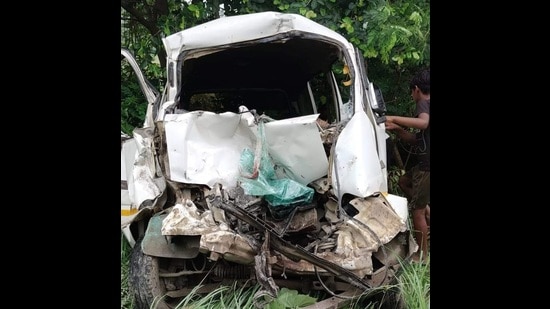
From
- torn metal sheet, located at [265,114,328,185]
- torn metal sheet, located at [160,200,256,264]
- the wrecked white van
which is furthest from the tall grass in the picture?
torn metal sheet, located at [265,114,328,185]

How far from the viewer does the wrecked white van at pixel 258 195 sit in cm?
299

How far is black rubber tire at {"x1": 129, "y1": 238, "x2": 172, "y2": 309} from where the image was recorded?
3.13 m

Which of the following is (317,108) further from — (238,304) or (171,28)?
(238,304)

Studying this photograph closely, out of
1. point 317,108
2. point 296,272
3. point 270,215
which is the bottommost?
point 296,272

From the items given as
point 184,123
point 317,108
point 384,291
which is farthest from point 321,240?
point 317,108

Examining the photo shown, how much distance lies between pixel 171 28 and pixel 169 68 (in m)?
2.40

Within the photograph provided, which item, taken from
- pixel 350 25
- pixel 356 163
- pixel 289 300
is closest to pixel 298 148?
pixel 356 163

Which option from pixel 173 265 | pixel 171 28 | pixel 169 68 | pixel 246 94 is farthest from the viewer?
pixel 171 28

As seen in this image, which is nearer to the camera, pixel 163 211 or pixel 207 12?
pixel 163 211

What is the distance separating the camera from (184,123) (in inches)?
141

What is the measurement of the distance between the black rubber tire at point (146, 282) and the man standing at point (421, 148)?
224 cm

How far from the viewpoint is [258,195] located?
3254 mm

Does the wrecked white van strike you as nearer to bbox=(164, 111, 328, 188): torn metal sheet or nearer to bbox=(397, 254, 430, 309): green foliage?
bbox=(164, 111, 328, 188): torn metal sheet

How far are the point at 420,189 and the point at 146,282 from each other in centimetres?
245
